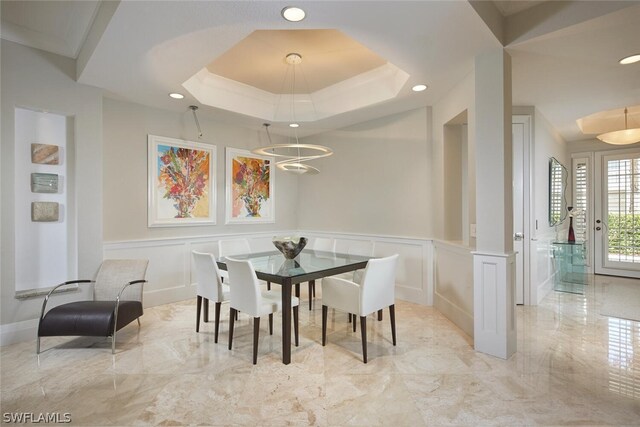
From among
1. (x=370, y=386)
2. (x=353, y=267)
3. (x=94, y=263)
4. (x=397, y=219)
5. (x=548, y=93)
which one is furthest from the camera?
(x=397, y=219)

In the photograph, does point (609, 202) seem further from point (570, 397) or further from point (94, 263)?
point (94, 263)

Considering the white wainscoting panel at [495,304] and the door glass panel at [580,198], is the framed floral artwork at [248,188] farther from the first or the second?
the door glass panel at [580,198]

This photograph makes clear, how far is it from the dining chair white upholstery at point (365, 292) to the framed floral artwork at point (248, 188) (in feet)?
8.68

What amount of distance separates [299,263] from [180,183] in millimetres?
2309

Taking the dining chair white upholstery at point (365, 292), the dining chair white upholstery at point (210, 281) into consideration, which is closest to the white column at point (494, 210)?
the dining chair white upholstery at point (365, 292)

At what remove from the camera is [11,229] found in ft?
9.64

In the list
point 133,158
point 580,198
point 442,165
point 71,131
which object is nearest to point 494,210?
point 442,165

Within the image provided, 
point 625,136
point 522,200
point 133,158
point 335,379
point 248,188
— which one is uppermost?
point 625,136

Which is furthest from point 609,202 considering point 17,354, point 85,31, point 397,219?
point 17,354

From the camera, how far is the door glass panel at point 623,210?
213 inches

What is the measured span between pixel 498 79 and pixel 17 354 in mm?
4862

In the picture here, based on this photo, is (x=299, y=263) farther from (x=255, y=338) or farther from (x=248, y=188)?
(x=248, y=188)

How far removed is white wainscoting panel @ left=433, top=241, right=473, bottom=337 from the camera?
3.21 m

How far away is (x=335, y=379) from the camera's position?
7.69ft
